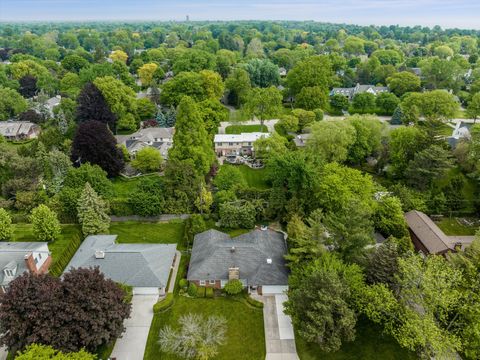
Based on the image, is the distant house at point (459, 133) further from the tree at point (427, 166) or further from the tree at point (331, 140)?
the tree at point (331, 140)

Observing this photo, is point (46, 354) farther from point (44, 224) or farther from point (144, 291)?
point (44, 224)

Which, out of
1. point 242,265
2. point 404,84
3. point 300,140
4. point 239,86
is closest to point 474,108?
point 404,84

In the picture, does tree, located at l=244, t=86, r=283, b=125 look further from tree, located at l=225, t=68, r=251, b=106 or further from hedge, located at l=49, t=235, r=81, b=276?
hedge, located at l=49, t=235, r=81, b=276

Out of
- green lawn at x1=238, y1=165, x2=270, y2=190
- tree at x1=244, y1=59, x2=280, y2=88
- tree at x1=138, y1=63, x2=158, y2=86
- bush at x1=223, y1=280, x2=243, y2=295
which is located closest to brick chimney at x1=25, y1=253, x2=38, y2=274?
bush at x1=223, y1=280, x2=243, y2=295

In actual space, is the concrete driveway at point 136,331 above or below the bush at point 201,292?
below

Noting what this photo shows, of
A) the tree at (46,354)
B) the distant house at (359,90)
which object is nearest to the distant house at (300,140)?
the distant house at (359,90)

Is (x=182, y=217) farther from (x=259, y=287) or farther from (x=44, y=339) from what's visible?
(x=44, y=339)
